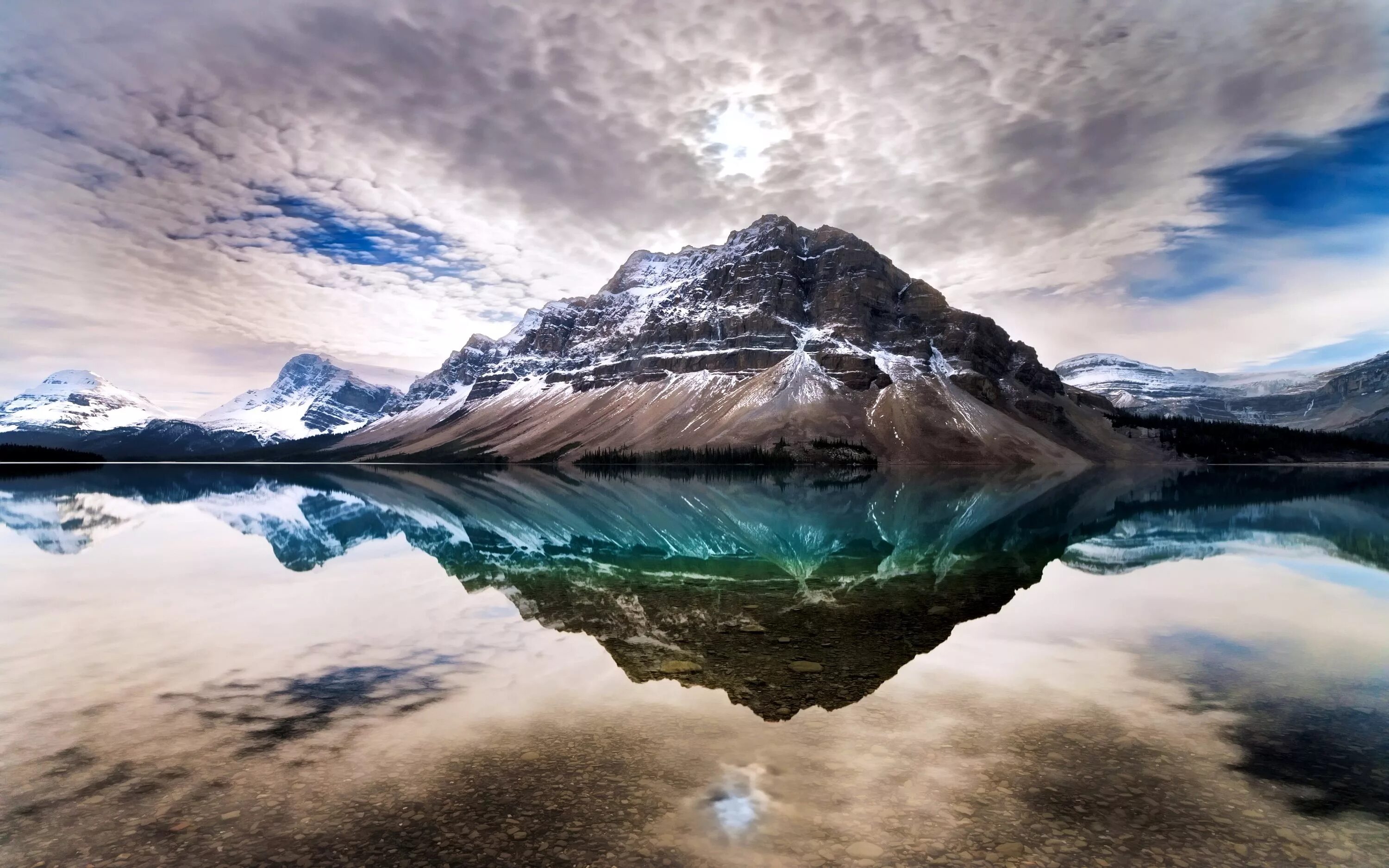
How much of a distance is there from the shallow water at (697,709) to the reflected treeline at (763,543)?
360 millimetres

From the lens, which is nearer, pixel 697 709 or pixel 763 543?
pixel 697 709

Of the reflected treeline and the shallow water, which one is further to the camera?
the reflected treeline

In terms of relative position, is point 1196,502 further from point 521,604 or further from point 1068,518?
point 521,604

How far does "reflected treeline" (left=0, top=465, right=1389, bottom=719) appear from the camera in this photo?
24250 mm

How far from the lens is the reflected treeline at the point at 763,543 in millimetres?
24250

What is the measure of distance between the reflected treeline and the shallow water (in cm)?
36

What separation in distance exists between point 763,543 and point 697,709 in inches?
1373

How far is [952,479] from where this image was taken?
6201 inches

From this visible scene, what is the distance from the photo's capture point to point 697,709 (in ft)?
58.8

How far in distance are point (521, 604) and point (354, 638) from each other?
24.6 ft

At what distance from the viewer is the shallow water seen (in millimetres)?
11852

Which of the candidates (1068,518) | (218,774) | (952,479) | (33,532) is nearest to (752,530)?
(1068,518)

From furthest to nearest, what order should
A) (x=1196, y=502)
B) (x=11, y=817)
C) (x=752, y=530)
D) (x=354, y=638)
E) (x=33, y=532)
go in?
1. (x=1196, y=502)
2. (x=752, y=530)
3. (x=33, y=532)
4. (x=354, y=638)
5. (x=11, y=817)

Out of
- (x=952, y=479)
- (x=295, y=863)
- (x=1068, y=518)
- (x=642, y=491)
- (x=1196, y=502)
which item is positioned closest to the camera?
(x=295, y=863)
